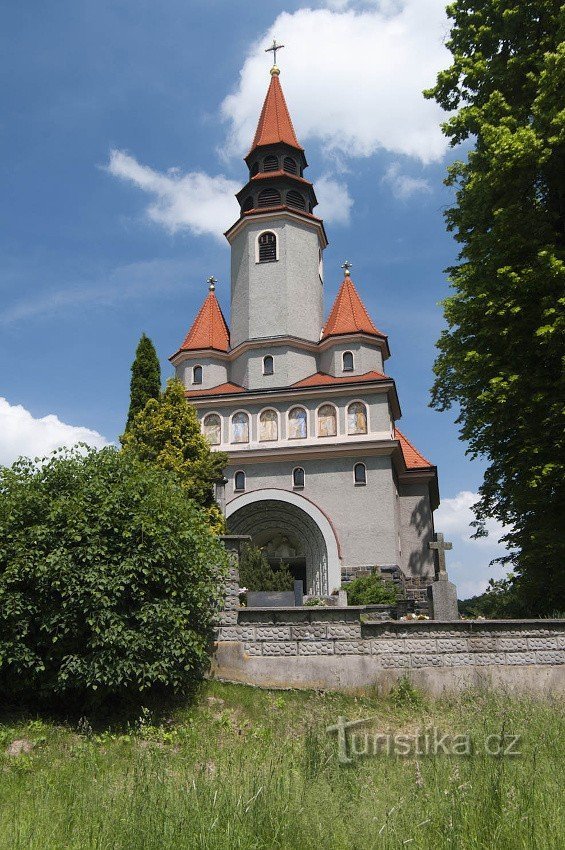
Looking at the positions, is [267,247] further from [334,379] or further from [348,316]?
[334,379]

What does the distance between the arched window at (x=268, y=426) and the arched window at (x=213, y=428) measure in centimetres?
166

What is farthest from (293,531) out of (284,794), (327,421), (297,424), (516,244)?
(284,794)

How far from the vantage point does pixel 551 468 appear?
13469mm

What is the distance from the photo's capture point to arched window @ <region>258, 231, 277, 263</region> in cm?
3198

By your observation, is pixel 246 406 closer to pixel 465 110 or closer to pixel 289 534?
pixel 289 534

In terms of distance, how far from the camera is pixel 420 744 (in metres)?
8.04

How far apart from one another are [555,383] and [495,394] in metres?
1.14

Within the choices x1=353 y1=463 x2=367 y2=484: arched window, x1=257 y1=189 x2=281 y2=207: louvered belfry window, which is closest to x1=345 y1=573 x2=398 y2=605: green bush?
x1=353 y1=463 x2=367 y2=484: arched window

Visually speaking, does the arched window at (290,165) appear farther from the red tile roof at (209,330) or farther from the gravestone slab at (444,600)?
the gravestone slab at (444,600)

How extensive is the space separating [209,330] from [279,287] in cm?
383

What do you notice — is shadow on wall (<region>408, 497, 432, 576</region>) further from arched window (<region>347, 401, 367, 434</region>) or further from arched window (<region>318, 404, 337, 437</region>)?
arched window (<region>318, 404, 337, 437</region>)

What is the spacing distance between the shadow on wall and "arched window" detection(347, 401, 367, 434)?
189 inches

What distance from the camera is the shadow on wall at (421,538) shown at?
95.0ft

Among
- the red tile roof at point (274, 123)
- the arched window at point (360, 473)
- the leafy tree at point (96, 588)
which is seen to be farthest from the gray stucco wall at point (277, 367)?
the leafy tree at point (96, 588)
